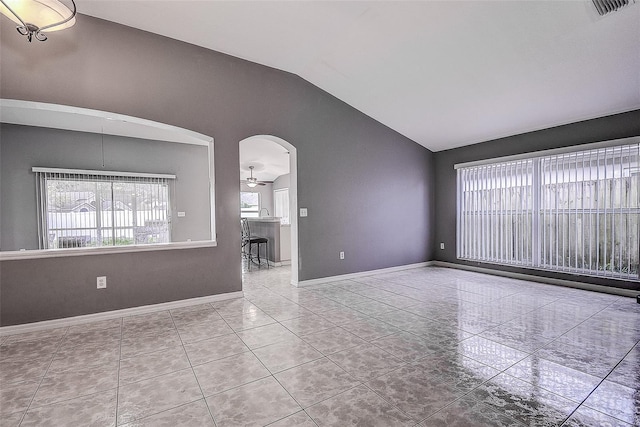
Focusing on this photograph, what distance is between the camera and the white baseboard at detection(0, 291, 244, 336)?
2.84 metres

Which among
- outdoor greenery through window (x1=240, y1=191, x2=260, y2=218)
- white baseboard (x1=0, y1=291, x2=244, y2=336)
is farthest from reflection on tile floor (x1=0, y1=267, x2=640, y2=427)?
outdoor greenery through window (x1=240, y1=191, x2=260, y2=218)

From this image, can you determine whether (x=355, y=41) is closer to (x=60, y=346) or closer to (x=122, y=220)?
(x=60, y=346)

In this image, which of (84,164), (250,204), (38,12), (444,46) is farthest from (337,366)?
(250,204)

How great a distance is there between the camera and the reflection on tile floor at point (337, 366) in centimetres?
165

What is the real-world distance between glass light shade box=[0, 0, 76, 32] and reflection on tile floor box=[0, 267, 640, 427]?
2.56 metres

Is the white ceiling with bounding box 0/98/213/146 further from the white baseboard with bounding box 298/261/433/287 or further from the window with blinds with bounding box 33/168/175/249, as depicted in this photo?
the white baseboard with bounding box 298/261/433/287

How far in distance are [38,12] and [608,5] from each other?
4562 mm

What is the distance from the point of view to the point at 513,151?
4875 millimetres

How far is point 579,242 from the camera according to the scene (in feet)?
13.6

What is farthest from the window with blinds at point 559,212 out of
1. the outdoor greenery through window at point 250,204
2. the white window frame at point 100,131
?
the outdoor greenery through window at point 250,204

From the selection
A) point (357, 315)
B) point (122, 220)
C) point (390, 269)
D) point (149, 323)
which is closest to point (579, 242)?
point (390, 269)

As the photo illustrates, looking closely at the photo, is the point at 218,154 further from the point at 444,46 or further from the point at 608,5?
the point at 608,5

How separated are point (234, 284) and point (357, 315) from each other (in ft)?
5.71

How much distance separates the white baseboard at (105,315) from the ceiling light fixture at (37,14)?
2.58m
